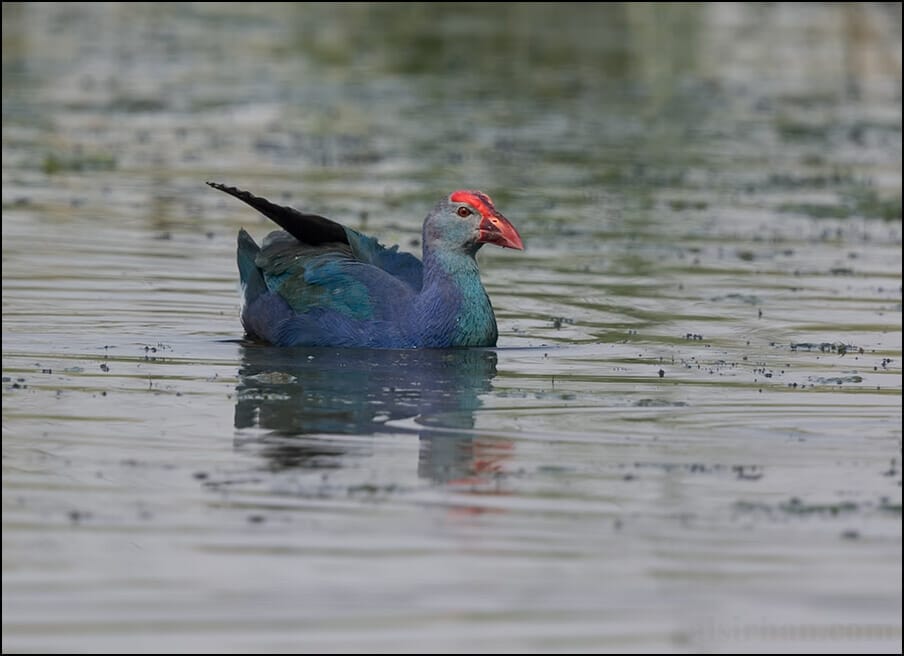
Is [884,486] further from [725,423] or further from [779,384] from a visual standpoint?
[779,384]

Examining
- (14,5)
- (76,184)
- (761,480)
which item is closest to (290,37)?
(14,5)

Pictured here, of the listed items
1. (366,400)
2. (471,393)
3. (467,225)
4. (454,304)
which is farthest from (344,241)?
(366,400)

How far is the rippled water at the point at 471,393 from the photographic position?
252 inches

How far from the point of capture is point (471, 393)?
32.4ft

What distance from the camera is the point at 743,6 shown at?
35.9m

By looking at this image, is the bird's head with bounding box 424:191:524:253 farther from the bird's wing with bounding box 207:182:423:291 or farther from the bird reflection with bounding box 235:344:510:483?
the bird reflection with bounding box 235:344:510:483

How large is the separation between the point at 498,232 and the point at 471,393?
158cm

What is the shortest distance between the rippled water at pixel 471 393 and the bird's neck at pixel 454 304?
0.27m

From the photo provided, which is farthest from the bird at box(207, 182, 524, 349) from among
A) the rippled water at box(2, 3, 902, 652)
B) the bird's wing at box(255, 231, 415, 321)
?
the rippled water at box(2, 3, 902, 652)

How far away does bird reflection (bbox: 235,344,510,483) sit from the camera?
832 cm

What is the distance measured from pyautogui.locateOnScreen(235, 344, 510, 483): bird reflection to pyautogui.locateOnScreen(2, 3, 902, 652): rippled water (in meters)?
0.03

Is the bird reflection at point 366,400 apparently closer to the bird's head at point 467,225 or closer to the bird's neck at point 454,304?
the bird's neck at point 454,304

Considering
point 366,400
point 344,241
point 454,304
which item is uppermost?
point 344,241

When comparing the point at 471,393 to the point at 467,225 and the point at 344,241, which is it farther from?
the point at 344,241
